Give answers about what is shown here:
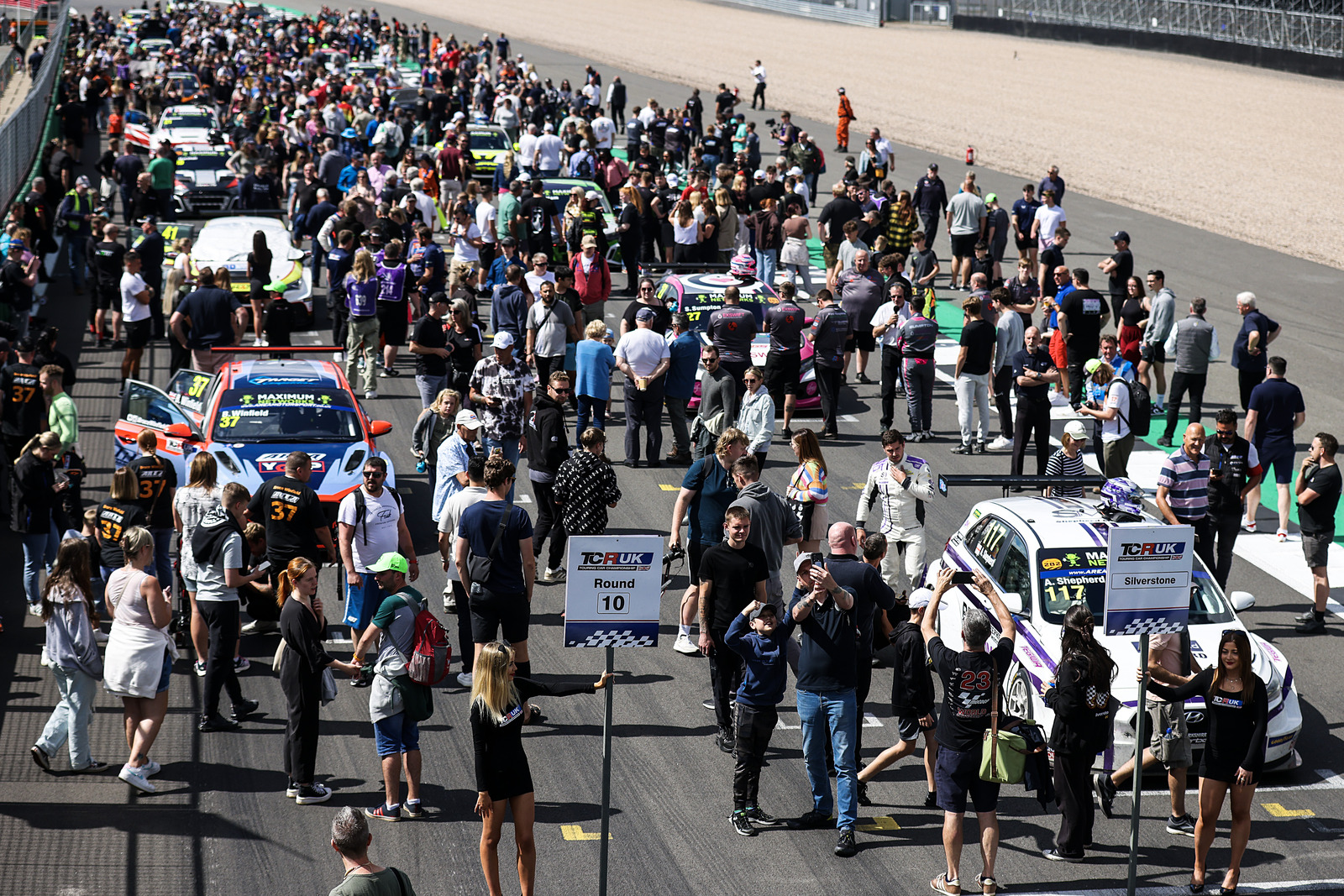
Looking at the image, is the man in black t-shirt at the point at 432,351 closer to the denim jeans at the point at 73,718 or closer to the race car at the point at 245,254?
the race car at the point at 245,254

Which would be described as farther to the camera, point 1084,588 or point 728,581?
point 1084,588

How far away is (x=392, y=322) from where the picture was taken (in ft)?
62.1

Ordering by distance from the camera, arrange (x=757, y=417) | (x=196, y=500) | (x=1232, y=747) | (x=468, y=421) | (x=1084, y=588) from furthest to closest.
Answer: (x=757, y=417) → (x=468, y=421) → (x=196, y=500) → (x=1084, y=588) → (x=1232, y=747)

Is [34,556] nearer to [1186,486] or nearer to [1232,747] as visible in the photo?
[1232,747]

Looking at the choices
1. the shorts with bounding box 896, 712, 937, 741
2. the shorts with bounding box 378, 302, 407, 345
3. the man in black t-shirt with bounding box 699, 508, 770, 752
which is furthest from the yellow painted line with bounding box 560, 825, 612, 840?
the shorts with bounding box 378, 302, 407, 345

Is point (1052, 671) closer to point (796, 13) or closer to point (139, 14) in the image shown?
point (139, 14)

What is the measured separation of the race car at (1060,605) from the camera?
994 cm

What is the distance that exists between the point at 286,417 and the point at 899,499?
5.85 m

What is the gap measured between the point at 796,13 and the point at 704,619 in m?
99.4

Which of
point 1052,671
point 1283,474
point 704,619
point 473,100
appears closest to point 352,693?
point 704,619

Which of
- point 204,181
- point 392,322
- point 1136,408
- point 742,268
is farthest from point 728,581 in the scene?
point 204,181

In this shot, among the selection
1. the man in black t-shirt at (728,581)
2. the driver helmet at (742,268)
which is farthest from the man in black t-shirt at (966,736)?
the driver helmet at (742,268)

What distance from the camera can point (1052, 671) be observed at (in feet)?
33.0

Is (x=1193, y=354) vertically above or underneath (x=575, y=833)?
above
